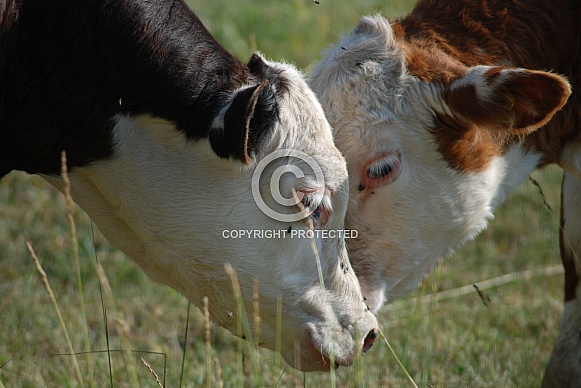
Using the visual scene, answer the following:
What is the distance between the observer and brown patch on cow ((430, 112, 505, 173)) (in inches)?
174

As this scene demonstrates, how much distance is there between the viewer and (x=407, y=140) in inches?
173

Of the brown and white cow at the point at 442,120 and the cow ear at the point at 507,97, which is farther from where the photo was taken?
the brown and white cow at the point at 442,120

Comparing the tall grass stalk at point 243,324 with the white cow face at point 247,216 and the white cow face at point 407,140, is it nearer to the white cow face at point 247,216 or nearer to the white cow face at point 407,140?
the white cow face at point 247,216

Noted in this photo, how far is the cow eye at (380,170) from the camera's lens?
4.32 meters

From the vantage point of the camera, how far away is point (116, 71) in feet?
11.0

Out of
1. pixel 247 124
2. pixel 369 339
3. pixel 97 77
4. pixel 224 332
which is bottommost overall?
pixel 224 332

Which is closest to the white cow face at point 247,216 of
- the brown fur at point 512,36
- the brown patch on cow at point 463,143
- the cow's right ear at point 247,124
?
the cow's right ear at point 247,124

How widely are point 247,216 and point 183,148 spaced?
14.1 inches

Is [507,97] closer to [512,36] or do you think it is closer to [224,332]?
[512,36]

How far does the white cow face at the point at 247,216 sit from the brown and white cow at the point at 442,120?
0.63m

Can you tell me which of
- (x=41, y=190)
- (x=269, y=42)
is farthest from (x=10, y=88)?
(x=269, y=42)

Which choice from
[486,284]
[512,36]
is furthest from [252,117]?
[486,284]

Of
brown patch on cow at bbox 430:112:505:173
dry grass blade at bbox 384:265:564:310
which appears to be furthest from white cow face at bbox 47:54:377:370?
dry grass blade at bbox 384:265:564:310

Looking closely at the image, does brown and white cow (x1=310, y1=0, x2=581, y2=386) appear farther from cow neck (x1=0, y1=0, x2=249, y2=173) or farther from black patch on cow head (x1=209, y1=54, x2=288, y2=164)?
cow neck (x1=0, y1=0, x2=249, y2=173)
